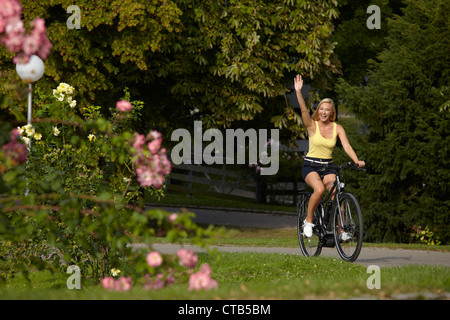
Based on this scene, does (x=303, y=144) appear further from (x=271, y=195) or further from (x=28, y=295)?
(x=28, y=295)

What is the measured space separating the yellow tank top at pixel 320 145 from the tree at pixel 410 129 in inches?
225

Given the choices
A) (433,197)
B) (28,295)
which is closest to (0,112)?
(433,197)

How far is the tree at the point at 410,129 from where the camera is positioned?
1456 centimetres

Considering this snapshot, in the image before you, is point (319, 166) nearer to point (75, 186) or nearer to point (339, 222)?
point (339, 222)

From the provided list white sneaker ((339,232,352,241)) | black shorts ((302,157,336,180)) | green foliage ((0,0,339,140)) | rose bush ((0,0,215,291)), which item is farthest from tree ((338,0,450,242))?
rose bush ((0,0,215,291))

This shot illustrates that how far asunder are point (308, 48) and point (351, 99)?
68.0 inches

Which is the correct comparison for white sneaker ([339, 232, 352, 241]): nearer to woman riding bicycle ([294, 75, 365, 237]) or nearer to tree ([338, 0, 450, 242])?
woman riding bicycle ([294, 75, 365, 237])

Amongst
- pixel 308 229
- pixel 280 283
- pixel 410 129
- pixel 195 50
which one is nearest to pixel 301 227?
pixel 308 229

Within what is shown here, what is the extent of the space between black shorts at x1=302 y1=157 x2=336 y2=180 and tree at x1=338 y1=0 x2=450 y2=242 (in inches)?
222

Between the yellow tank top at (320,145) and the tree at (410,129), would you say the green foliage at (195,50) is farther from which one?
the yellow tank top at (320,145)

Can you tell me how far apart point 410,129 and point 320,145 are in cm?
643

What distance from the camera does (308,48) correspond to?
53.7 feet

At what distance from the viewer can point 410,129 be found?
49.7 ft
